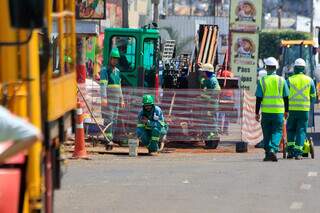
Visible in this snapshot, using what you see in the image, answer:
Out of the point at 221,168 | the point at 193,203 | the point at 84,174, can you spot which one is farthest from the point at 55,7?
the point at 221,168

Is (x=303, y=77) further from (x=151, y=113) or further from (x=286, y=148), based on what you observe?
(x=151, y=113)

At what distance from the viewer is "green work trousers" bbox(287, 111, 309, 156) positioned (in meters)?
18.3

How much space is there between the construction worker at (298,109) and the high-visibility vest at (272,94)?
1.17 meters

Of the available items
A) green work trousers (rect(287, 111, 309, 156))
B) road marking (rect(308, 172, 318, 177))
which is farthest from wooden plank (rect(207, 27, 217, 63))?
road marking (rect(308, 172, 318, 177))

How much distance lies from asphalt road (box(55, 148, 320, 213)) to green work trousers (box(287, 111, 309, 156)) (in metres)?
0.68

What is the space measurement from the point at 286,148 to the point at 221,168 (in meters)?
3.11

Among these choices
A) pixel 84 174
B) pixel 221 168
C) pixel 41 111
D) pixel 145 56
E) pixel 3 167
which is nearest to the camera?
pixel 3 167

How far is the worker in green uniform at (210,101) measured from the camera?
21156 mm

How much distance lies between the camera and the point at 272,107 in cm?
1727

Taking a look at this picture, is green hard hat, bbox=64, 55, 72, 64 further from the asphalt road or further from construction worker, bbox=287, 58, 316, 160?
construction worker, bbox=287, 58, 316, 160

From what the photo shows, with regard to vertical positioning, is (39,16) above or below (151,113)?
above

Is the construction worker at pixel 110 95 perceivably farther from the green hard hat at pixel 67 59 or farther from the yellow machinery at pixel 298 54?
the green hard hat at pixel 67 59

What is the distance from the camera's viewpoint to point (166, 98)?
2125 centimetres

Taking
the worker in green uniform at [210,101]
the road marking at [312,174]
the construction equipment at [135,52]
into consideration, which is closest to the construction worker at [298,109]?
the worker in green uniform at [210,101]
